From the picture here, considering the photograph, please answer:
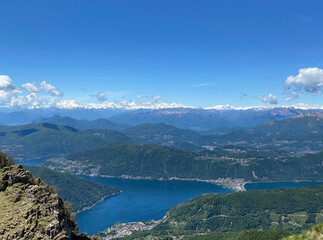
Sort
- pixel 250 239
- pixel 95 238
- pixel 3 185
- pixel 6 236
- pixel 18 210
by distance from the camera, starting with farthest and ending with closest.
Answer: pixel 250 239 < pixel 95 238 < pixel 3 185 < pixel 18 210 < pixel 6 236

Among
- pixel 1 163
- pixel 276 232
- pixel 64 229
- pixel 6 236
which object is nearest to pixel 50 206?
pixel 64 229

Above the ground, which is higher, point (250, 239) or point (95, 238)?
point (95, 238)

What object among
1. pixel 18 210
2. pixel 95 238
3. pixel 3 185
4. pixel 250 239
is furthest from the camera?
pixel 250 239

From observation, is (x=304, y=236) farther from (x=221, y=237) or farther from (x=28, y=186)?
(x=221, y=237)

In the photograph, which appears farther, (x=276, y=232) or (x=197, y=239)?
(x=197, y=239)

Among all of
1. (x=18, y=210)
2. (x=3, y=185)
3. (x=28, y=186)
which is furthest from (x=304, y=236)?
(x=3, y=185)

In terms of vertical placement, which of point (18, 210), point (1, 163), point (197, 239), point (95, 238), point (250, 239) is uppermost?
point (1, 163)

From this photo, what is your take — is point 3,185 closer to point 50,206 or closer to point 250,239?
point 50,206
